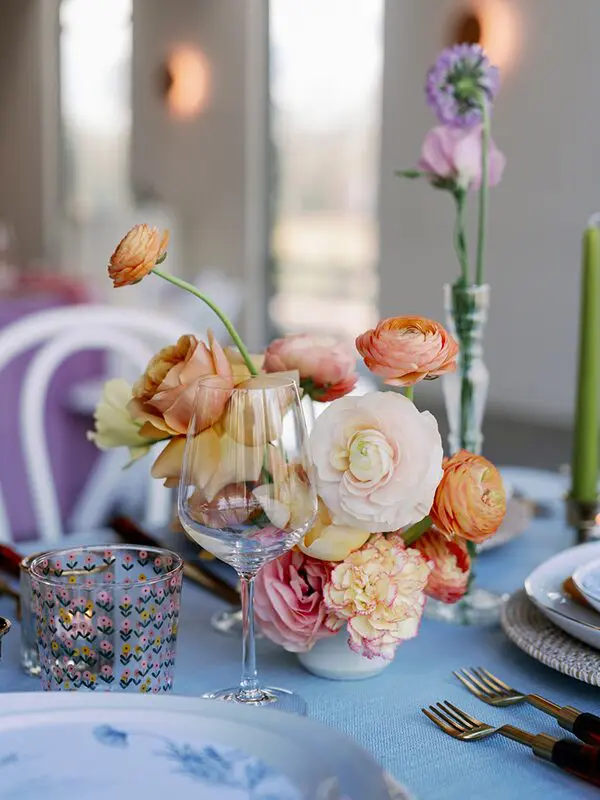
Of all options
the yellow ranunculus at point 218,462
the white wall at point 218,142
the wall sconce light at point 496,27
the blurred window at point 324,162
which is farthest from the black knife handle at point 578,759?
the white wall at point 218,142

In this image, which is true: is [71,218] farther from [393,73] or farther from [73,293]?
[73,293]

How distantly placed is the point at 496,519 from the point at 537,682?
14 centimetres

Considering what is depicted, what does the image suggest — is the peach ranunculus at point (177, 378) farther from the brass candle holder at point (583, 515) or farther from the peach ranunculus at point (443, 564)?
the brass candle holder at point (583, 515)

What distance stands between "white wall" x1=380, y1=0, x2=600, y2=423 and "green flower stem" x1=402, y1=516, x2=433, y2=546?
4.66 m

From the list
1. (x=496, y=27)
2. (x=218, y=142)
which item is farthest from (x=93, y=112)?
(x=496, y=27)

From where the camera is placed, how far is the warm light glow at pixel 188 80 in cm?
732

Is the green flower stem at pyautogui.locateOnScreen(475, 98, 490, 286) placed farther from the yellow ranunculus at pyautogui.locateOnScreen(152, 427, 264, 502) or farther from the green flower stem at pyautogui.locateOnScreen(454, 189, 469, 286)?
the yellow ranunculus at pyautogui.locateOnScreen(152, 427, 264, 502)

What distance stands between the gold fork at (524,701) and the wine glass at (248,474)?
188mm

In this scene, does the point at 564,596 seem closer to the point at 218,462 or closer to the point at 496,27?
the point at 218,462

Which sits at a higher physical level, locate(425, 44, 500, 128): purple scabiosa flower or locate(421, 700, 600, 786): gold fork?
locate(425, 44, 500, 128): purple scabiosa flower

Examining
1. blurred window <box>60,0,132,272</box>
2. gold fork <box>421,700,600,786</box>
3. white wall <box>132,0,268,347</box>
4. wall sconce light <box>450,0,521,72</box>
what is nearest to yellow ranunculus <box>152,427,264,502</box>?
gold fork <box>421,700,600,786</box>

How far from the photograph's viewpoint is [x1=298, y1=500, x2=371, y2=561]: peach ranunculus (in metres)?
0.68

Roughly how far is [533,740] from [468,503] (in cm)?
15

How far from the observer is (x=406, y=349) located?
0.67 metres
